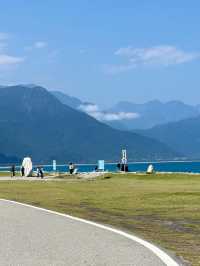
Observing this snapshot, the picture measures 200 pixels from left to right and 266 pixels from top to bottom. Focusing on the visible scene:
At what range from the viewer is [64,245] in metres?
14.4

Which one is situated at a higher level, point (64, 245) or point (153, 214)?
point (153, 214)

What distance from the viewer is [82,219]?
808 inches

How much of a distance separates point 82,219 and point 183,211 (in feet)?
15.4

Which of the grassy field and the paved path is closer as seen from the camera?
the paved path

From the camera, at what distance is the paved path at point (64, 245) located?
1217 centimetres

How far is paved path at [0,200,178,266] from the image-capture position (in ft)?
39.9

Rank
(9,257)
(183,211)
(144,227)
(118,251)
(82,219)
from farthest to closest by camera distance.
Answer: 1. (183,211)
2. (82,219)
3. (144,227)
4. (118,251)
5. (9,257)

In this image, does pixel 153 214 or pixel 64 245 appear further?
pixel 153 214

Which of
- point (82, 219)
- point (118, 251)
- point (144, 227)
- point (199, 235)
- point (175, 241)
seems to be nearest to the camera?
point (118, 251)

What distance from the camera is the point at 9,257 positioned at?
12.5 metres

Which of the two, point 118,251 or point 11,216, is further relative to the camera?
point 11,216

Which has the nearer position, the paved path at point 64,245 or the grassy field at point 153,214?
the paved path at point 64,245

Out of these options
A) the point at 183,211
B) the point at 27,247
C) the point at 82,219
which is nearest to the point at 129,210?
the point at 183,211

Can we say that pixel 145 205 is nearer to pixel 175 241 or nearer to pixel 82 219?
pixel 82 219
